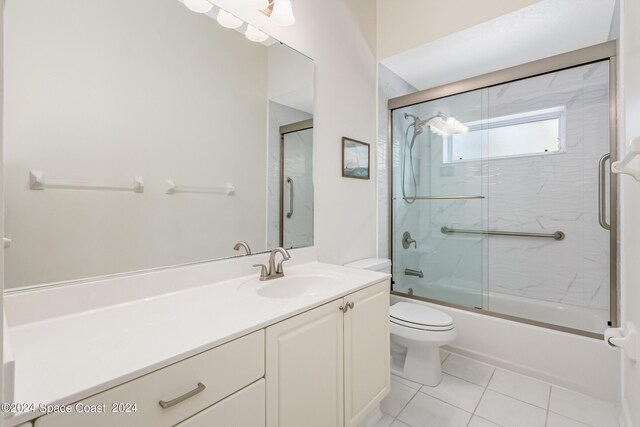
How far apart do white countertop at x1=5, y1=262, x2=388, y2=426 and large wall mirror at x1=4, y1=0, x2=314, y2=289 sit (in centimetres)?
17

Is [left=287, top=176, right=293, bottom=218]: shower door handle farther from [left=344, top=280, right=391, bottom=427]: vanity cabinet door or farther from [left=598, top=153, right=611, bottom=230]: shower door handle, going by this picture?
[left=598, top=153, right=611, bottom=230]: shower door handle

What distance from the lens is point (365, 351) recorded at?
135cm

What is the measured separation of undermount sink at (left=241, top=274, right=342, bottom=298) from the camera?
52.5 inches

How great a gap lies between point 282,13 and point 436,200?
1944 mm

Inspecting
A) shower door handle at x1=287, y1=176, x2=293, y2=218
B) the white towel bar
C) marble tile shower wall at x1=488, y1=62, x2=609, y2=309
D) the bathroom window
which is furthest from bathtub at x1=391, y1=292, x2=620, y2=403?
the white towel bar

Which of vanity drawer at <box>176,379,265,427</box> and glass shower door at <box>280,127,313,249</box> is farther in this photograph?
glass shower door at <box>280,127,313,249</box>

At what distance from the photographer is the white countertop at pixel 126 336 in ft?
1.91

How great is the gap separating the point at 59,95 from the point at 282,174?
3.22 feet

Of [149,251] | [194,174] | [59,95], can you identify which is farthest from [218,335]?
[59,95]

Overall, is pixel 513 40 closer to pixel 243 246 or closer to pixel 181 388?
pixel 243 246

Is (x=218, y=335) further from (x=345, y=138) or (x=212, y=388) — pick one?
(x=345, y=138)

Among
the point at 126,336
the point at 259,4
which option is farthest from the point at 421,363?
the point at 259,4

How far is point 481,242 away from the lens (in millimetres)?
2592

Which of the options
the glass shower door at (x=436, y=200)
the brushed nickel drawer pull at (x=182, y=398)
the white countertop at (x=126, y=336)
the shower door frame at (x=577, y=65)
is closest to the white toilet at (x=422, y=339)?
the shower door frame at (x=577, y=65)
